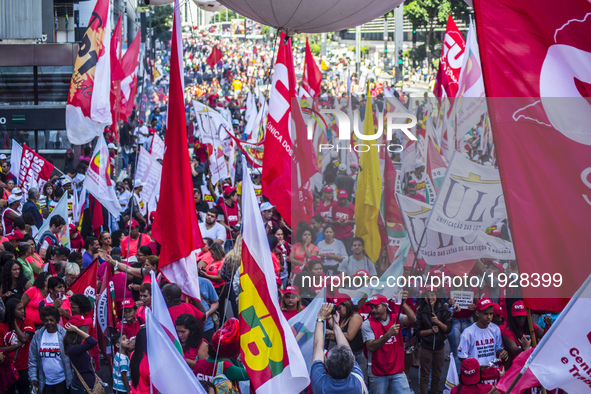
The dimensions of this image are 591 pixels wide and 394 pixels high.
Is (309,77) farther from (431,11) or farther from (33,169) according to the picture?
(431,11)

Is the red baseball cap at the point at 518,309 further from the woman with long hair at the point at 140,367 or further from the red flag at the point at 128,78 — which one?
the red flag at the point at 128,78

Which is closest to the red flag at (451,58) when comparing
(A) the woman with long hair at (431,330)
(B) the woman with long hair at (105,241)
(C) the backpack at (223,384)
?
(B) the woman with long hair at (105,241)

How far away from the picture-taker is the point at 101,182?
33.5 feet

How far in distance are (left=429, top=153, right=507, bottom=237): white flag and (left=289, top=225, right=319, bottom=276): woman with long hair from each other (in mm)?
3087

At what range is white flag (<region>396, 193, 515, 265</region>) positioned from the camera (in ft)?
22.2

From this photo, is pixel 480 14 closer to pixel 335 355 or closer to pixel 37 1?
pixel 335 355

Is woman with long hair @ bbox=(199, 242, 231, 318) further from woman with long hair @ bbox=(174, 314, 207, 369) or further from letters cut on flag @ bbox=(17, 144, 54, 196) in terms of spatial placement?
letters cut on flag @ bbox=(17, 144, 54, 196)

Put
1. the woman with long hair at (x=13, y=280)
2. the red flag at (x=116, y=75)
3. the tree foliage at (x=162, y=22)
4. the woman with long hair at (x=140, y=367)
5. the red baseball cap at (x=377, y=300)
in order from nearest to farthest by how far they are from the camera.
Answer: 1. the woman with long hair at (x=140, y=367)
2. the red baseball cap at (x=377, y=300)
3. the woman with long hair at (x=13, y=280)
4. the red flag at (x=116, y=75)
5. the tree foliage at (x=162, y=22)

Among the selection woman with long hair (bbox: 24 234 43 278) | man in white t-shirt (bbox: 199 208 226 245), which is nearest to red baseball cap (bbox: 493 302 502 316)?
man in white t-shirt (bbox: 199 208 226 245)

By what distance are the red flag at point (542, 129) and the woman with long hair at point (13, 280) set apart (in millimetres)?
5887

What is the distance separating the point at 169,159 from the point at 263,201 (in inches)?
231

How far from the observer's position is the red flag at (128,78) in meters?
17.0

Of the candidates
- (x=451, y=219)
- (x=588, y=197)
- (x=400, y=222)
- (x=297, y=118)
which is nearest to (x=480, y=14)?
(x=588, y=197)

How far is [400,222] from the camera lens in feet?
33.7
